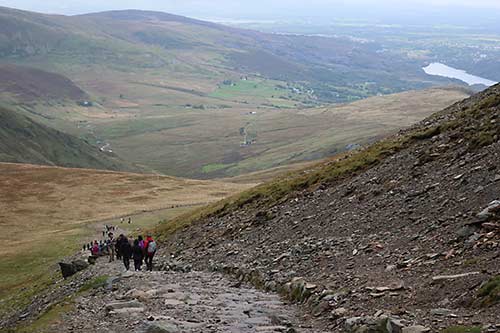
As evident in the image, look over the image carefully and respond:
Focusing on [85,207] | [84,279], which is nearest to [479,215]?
[84,279]

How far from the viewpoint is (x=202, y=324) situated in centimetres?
2062

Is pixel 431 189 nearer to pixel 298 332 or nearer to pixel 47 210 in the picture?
pixel 298 332

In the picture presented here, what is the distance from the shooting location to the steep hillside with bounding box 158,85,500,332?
18.8m

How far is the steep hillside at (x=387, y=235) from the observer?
1881 cm

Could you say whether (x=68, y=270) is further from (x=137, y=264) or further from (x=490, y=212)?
(x=490, y=212)

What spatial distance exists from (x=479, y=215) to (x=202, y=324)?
10.7 meters

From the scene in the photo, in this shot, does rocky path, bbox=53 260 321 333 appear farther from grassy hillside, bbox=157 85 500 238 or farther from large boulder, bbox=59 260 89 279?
grassy hillside, bbox=157 85 500 238

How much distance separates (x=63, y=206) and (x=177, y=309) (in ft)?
332

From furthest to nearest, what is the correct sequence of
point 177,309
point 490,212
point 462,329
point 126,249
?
point 126,249 → point 177,309 → point 490,212 → point 462,329

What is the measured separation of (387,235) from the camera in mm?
27188

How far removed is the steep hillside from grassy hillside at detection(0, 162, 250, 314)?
759 inches

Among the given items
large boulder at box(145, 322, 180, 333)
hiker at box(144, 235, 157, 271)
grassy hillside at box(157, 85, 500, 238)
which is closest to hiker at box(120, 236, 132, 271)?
hiker at box(144, 235, 157, 271)

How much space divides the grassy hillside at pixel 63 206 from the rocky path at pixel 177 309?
20.2 meters

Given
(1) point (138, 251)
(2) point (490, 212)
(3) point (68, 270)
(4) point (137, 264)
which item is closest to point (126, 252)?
(1) point (138, 251)
